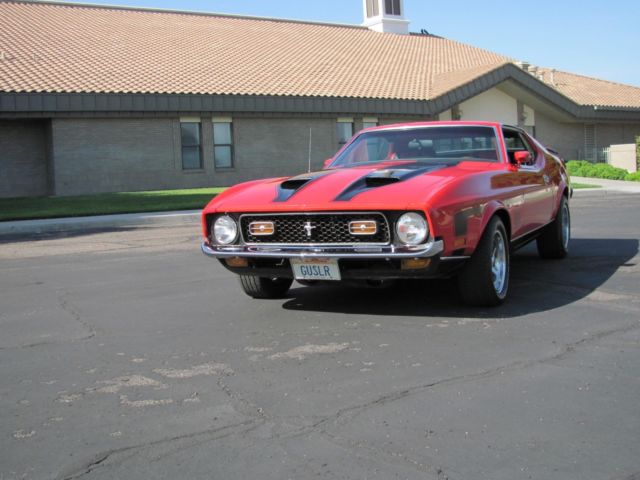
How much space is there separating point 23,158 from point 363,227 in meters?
21.7

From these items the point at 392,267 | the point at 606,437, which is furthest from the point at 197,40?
the point at 606,437

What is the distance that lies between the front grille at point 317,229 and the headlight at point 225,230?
110 mm

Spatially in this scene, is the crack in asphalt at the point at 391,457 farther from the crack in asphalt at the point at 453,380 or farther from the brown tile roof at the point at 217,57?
the brown tile roof at the point at 217,57

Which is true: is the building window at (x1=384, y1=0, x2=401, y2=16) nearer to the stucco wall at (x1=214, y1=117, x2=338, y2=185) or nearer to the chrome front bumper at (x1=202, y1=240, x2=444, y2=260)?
the stucco wall at (x1=214, y1=117, x2=338, y2=185)

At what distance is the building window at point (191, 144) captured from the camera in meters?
27.7

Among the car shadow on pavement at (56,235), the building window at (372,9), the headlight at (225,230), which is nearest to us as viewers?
the headlight at (225,230)

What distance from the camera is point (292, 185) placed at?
6.43m

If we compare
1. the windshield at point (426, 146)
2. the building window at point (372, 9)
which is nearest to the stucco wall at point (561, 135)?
the building window at point (372, 9)

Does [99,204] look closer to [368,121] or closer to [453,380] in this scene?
[368,121]

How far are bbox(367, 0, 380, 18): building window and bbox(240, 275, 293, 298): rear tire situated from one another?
124 feet

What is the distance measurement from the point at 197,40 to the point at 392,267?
28.8m

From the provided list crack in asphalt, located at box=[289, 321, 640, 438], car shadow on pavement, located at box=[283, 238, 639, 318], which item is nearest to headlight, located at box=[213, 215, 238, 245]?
car shadow on pavement, located at box=[283, 238, 639, 318]

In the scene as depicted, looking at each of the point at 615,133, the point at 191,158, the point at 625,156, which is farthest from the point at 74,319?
the point at 615,133

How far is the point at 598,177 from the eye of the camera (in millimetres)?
30016
